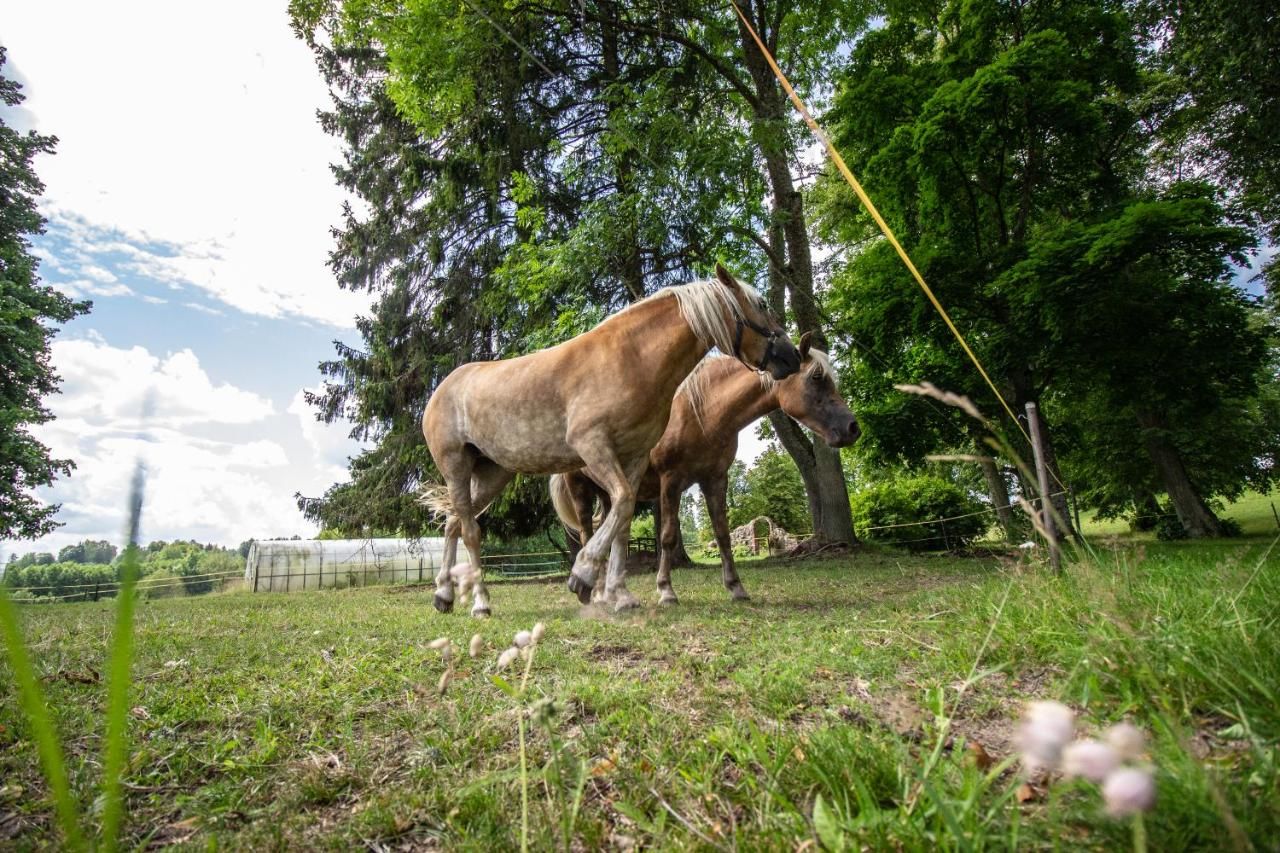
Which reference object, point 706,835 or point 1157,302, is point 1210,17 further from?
point 706,835

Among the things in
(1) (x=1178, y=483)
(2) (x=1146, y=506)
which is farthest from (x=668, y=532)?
(2) (x=1146, y=506)

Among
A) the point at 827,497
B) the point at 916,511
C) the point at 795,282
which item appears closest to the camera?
the point at 795,282

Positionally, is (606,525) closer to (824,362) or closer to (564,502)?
(824,362)

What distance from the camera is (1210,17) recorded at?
28.9 feet

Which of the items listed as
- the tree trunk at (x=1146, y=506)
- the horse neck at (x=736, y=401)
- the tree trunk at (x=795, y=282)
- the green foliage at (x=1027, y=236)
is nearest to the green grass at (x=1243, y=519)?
the tree trunk at (x=1146, y=506)

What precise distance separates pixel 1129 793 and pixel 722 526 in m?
5.55

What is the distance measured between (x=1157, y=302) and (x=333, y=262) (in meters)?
18.6

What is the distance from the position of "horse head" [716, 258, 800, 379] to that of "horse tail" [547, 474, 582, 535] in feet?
10.3

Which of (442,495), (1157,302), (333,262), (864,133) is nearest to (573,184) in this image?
(864,133)

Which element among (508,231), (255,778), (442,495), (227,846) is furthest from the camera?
(508,231)

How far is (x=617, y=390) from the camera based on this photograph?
4.68 meters

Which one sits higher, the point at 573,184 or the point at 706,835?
the point at 573,184

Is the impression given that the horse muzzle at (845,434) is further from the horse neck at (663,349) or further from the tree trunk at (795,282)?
the tree trunk at (795,282)

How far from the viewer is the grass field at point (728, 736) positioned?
1.11m
